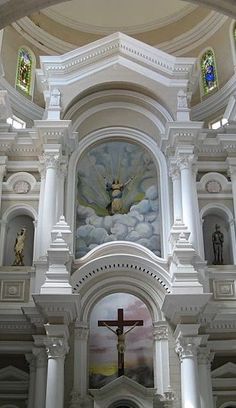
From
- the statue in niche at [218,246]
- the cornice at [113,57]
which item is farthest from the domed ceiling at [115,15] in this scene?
the statue in niche at [218,246]

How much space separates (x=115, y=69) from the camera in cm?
2017

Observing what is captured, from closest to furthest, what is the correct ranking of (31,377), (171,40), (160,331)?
(31,377)
(160,331)
(171,40)

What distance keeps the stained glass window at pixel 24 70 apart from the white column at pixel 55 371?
11.2 m

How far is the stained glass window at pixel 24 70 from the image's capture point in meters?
23.8

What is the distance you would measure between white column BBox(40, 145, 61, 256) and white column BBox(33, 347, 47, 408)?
2.55 m

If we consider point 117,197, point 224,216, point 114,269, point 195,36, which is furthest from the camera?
point 195,36

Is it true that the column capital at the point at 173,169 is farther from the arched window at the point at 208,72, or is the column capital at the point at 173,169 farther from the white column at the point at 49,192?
the arched window at the point at 208,72

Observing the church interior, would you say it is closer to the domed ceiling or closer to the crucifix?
the crucifix

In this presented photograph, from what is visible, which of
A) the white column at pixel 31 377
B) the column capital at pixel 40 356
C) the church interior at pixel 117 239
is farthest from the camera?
the white column at pixel 31 377

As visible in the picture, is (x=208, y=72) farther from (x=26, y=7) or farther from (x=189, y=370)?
(x=26, y=7)

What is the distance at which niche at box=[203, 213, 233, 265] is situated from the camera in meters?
18.5

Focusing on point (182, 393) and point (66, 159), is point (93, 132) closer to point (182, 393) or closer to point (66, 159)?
point (66, 159)

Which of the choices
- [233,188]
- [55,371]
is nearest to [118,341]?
[55,371]

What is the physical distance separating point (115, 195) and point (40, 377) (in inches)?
228
